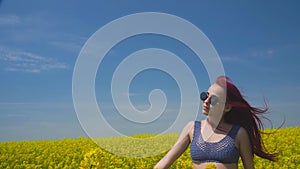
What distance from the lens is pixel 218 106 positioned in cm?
299

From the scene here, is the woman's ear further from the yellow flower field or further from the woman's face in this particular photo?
the yellow flower field

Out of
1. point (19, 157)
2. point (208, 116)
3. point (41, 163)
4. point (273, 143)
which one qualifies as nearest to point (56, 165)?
point (41, 163)

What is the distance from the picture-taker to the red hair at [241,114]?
305cm

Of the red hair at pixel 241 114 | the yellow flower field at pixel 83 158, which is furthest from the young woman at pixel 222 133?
the yellow flower field at pixel 83 158

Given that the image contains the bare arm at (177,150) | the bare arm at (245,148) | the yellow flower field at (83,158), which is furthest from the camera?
the yellow flower field at (83,158)

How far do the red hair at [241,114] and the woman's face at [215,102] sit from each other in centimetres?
5

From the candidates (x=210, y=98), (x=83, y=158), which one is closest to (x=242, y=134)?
(x=210, y=98)

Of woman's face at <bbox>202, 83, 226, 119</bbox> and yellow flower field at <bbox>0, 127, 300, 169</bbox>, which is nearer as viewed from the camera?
woman's face at <bbox>202, 83, 226, 119</bbox>

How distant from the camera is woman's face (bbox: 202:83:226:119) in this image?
2971mm

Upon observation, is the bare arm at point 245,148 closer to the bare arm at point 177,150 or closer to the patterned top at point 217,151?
the patterned top at point 217,151

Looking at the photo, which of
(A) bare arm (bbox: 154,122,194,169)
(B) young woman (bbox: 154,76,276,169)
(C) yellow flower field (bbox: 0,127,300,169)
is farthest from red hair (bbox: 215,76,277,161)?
(C) yellow flower field (bbox: 0,127,300,169)

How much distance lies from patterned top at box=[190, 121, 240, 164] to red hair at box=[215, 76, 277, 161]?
0.16 metres

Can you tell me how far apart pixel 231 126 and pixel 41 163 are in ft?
18.5

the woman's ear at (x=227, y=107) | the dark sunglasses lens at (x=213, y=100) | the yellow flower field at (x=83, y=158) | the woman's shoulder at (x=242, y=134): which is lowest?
the woman's shoulder at (x=242, y=134)
